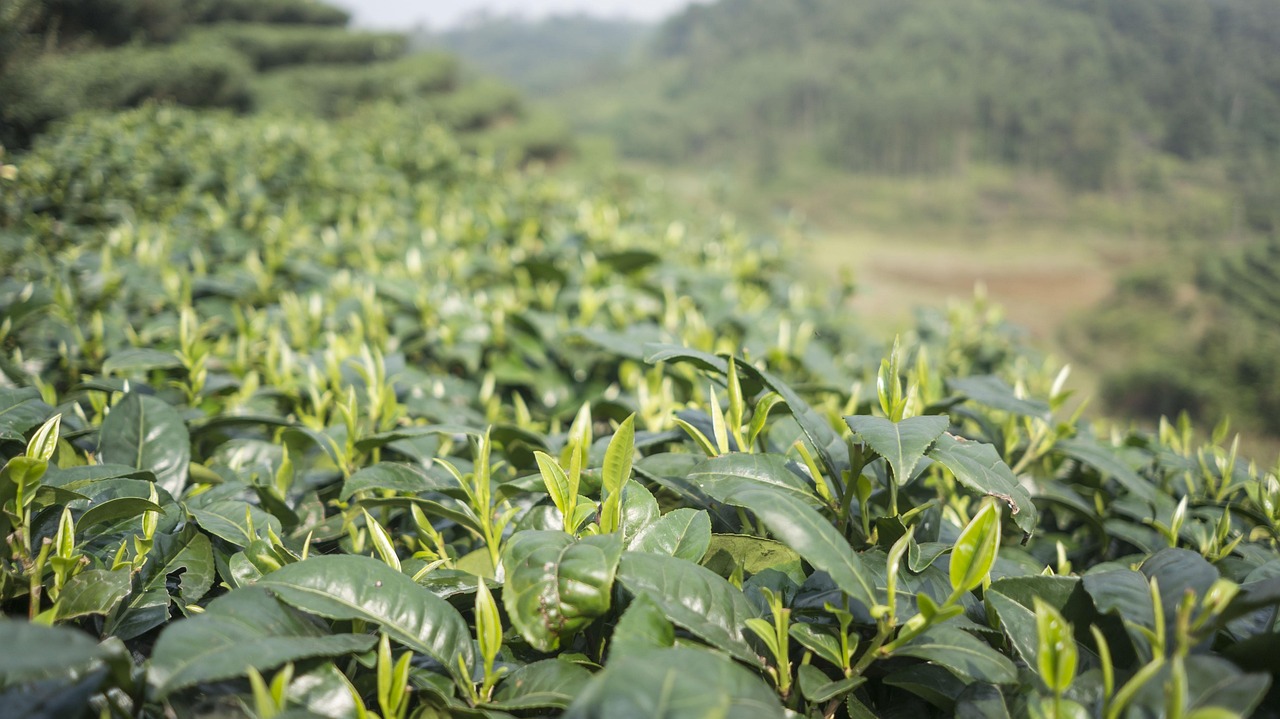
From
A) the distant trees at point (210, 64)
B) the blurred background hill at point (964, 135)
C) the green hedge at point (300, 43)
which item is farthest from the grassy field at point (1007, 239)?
the green hedge at point (300, 43)

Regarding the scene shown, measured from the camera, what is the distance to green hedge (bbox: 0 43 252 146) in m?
5.07

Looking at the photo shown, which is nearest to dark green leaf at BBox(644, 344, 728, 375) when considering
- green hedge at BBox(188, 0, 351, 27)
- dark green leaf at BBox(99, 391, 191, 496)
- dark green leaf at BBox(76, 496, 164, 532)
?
dark green leaf at BBox(76, 496, 164, 532)

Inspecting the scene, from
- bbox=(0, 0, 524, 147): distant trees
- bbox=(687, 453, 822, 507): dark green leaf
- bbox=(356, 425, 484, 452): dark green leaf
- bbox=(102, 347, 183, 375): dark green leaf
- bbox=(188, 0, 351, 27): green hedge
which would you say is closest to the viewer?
bbox=(687, 453, 822, 507): dark green leaf

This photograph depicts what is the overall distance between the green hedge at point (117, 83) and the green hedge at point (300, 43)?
148 cm

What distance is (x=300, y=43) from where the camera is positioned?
50.3 feet

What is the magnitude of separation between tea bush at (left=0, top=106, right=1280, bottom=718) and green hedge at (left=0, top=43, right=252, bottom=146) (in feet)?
13.4

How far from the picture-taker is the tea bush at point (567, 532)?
25.9 inches

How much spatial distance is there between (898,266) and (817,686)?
61.8 ft

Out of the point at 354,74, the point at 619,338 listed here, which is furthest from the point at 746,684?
the point at 354,74

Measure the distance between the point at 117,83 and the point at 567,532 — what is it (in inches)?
369

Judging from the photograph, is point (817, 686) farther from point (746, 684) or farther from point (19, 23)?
point (19, 23)

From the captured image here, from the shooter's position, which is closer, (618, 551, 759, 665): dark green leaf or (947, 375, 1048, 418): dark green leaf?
(618, 551, 759, 665): dark green leaf

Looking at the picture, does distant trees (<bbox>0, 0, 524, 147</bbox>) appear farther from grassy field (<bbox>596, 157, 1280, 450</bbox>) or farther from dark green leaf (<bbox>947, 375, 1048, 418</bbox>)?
dark green leaf (<bbox>947, 375, 1048, 418</bbox>)

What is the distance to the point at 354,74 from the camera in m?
15.1
